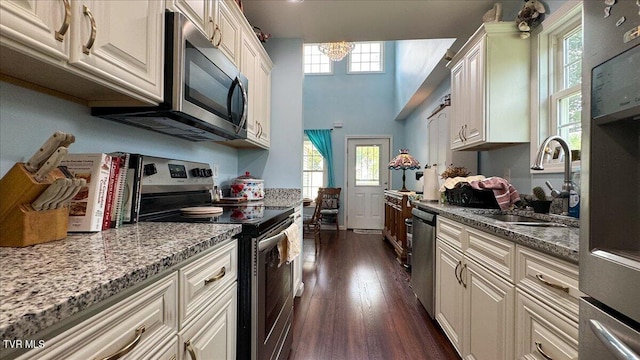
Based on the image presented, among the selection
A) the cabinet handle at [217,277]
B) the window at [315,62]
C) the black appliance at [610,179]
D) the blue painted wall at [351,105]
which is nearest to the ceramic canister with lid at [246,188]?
the cabinet handle at [217,277]

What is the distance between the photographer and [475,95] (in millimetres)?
2227

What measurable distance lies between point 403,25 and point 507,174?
5.35 ft

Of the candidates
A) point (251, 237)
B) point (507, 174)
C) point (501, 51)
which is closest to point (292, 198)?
point (251, 237)

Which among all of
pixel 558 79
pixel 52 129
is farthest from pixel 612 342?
pixel 558 79

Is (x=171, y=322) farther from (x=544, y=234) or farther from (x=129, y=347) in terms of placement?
(x=544, y=234)

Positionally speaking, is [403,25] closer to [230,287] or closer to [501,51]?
[501,51]

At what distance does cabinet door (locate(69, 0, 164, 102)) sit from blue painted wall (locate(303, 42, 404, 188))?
17.7ft

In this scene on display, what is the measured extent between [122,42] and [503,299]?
70.7 inches

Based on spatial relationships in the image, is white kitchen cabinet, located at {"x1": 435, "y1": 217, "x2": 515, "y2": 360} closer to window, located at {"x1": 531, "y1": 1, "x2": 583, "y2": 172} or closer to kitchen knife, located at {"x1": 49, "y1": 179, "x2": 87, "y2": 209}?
window, located at {"x1": 531, "y1": 1, "x2": 583, "y2": 172}

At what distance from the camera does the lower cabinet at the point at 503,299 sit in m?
0.89

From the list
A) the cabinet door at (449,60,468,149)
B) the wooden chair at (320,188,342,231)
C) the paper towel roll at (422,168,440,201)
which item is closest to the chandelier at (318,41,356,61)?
the cabinet door at (449,60,468,149)

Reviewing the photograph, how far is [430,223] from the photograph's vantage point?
218 cm

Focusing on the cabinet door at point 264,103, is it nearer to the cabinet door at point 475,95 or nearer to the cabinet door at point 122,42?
the cabinet door at point 122,42

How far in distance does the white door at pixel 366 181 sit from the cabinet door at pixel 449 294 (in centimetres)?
417
